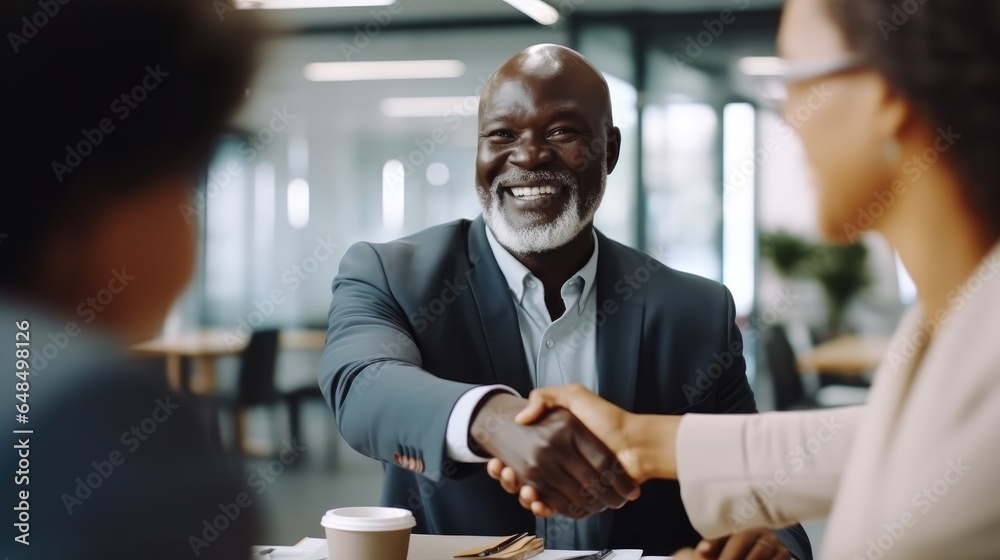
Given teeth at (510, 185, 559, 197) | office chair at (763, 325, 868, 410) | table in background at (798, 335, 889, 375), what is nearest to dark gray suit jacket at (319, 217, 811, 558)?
teeth at (510, 185, 559, 197)

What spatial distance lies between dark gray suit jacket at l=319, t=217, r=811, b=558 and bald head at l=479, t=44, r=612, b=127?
11.2 inches

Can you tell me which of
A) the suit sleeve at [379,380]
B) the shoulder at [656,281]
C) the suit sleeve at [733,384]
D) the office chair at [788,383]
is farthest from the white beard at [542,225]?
the office chair at [788,383]

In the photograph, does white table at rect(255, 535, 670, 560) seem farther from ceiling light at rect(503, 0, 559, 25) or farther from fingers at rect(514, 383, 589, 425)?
ceiling light at rect(503, 0, 559, 25)

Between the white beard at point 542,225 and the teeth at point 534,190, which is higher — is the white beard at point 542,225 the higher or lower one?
the lower one

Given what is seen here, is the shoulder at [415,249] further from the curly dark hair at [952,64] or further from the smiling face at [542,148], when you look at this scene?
the curly dark hair at [952,64]

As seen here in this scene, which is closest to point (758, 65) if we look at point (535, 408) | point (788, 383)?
point (788, 383)

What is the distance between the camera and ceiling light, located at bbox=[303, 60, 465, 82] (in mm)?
2447

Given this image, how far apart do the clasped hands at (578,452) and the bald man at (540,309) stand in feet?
1.04

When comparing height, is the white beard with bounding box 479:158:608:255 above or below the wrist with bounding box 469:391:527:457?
above

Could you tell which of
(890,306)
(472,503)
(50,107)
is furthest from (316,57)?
(890,306)

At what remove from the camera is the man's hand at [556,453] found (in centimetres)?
144

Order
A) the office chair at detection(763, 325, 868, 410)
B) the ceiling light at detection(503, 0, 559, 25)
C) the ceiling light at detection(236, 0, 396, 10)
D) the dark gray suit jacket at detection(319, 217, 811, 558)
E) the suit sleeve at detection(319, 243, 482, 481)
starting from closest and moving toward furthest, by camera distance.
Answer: the suit sleeve at detection(319, 243, 482, 481) < the dark gray suit jacket at detection(319, 217, 811, 558) < the ceiling light at detection(236, 0, 396, 10) < the ceiling light at detection(503, 0, 559, 25) < the office chair at detection(763, 325, 868, 410)

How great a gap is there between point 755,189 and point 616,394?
0.97 metres

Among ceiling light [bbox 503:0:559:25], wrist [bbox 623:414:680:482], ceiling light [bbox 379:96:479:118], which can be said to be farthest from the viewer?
ceiling light [bbox 503:0:559:25]
